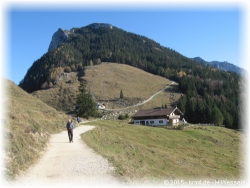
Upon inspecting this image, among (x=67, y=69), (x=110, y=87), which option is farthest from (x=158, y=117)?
(x=67, y=69)

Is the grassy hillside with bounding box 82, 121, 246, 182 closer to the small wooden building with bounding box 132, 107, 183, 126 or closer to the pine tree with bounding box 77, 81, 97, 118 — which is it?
the small wooden building with bounding box 132, 107, 183, 126

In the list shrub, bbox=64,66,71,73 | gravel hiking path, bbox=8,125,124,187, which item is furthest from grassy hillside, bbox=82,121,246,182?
shrub, bbox=64,66,71,73

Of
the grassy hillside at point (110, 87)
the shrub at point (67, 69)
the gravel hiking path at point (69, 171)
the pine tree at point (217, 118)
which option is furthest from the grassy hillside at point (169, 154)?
the shrub at point (67, 69)

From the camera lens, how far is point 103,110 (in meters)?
101

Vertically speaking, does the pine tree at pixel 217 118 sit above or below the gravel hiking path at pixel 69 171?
below

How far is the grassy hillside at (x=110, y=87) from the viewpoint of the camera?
11269 cm

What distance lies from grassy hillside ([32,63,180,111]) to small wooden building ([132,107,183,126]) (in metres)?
40.3

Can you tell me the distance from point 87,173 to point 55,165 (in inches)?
100

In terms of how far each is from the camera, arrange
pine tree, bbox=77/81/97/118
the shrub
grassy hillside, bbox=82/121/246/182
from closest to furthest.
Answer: grassy hillside, bbox=82/121/246/182 → pine tree, bbox=77/81/97/118 → the shrub

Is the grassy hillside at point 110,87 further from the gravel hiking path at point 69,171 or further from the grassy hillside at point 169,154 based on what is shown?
the gravel hiking path at point 69,171

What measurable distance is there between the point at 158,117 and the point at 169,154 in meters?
35.4

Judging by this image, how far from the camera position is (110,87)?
13388 cm

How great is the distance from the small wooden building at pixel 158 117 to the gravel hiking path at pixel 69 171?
49603 mm

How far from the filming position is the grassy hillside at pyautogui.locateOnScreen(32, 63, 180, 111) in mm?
112688
